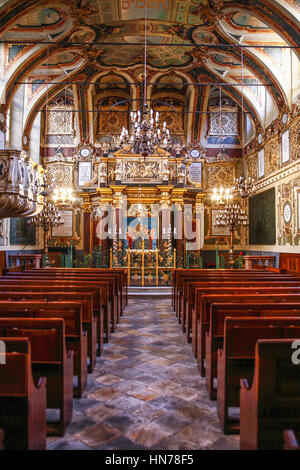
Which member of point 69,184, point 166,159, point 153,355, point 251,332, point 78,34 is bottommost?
point 153,355

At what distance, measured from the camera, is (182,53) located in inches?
532

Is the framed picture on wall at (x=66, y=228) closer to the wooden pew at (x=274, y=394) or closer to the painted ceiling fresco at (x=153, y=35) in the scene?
the painted ceiling fresco at (x=153, y=35)

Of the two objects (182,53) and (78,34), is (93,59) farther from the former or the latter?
(182,53)

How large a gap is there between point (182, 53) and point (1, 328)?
45.5ft

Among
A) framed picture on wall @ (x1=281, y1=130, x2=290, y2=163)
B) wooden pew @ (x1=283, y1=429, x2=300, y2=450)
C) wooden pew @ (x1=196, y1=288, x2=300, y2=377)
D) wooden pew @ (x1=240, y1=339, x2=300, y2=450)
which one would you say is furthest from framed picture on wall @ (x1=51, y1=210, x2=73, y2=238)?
wooden pew @ (x1=283, y1=429, x2=300, y2=450)

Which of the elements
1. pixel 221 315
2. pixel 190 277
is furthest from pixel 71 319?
pixel 190 277

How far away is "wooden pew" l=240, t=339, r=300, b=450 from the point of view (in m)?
1.95

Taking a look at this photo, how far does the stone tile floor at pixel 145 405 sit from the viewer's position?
256 cm

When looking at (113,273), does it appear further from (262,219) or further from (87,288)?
(262,219)

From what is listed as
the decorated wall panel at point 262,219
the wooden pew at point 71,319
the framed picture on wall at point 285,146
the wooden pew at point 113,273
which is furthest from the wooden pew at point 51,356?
the decorated wall panel at point 262,219

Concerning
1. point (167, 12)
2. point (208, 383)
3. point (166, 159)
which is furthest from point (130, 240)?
point (208, 383)

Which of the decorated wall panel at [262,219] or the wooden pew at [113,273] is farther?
the decorated wall panel at [262,219]

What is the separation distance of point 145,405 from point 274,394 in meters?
1.60

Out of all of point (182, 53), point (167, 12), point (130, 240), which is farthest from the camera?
point (130, 240)
